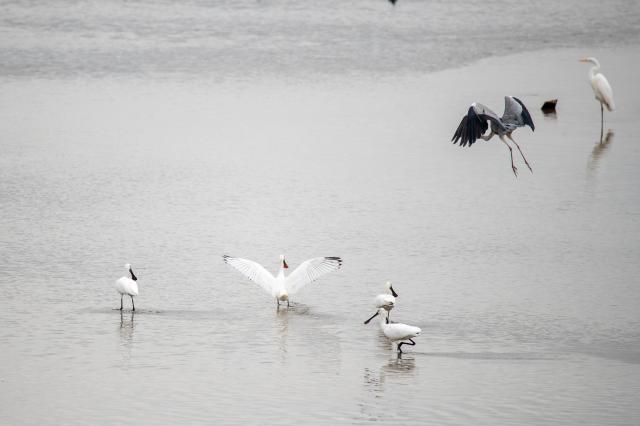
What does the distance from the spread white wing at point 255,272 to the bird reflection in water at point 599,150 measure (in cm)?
801

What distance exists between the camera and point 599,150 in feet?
65.6

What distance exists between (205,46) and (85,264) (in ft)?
62.0

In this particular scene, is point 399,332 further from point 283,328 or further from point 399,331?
point 283,328

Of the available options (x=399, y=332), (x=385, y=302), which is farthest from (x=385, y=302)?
(x=399, y=332)

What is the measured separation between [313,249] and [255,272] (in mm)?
2163

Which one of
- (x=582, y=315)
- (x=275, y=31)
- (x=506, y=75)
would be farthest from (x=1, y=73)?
(x=582, y=315)

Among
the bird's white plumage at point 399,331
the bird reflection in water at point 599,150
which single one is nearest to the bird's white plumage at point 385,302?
the bird's white plumage at point 399,331

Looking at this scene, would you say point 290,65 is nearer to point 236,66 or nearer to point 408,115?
point 236,66

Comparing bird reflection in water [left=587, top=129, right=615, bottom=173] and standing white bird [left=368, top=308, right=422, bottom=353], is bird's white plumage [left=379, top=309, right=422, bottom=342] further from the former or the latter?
bird reflection in water [left=587, top=129, right=615, bottom=173]

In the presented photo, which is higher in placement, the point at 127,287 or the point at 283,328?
the point at 127,287

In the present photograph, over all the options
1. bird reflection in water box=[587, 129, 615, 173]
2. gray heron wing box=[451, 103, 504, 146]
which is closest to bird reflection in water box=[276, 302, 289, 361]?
gray heron wing box=[451, 103, 504, 146]

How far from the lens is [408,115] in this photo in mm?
22906

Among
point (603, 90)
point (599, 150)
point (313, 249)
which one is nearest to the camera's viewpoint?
point (313, 249)

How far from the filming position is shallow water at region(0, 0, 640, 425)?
9930 mm
